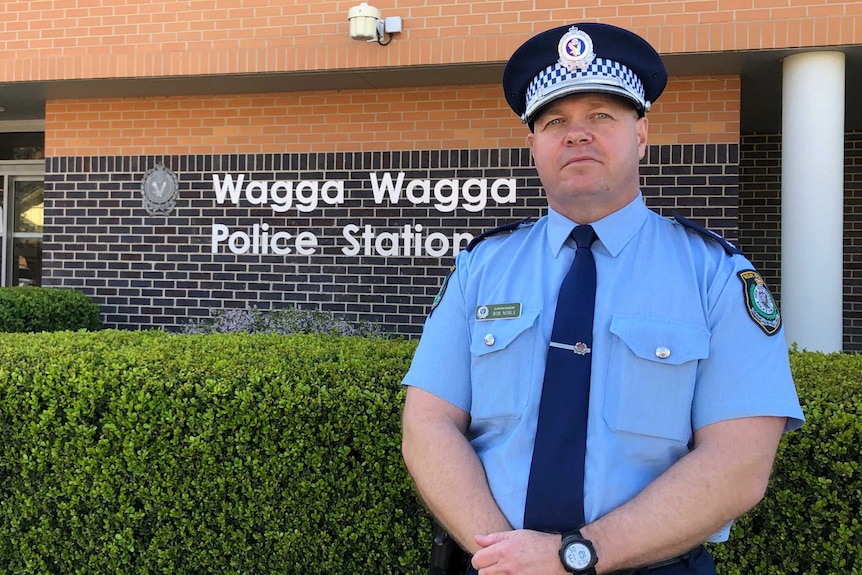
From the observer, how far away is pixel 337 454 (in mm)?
2869

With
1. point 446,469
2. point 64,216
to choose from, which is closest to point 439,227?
point 64,216

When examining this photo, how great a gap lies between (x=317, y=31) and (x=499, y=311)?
16.5 ft

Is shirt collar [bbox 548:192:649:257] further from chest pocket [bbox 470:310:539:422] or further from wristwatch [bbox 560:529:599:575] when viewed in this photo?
wristwatch [bbox 560:529:599:575]

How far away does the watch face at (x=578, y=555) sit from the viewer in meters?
1.41

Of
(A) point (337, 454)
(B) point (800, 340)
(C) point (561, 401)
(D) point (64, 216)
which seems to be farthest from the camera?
(D) point (64, 216)

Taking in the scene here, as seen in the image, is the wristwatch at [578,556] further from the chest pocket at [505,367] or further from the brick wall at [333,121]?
the brick wall at [333,121]

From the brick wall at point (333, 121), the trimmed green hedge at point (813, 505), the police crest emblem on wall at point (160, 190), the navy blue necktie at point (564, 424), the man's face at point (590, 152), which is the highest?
the brick wall at point (333, 121)

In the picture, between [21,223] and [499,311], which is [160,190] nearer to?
[21,223]

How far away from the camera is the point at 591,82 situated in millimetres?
1621

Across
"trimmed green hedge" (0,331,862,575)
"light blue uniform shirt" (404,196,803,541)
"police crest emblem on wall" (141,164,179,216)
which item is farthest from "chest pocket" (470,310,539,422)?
"police crest emblem on wall" (141,164,179,216)

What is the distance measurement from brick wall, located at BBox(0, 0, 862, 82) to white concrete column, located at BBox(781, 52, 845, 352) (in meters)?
0.30

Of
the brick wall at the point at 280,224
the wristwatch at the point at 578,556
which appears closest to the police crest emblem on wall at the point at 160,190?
the brick wall at the point at 280,224

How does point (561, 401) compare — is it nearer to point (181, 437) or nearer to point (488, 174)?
point (181, 437)

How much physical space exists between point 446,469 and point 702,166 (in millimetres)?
5178
